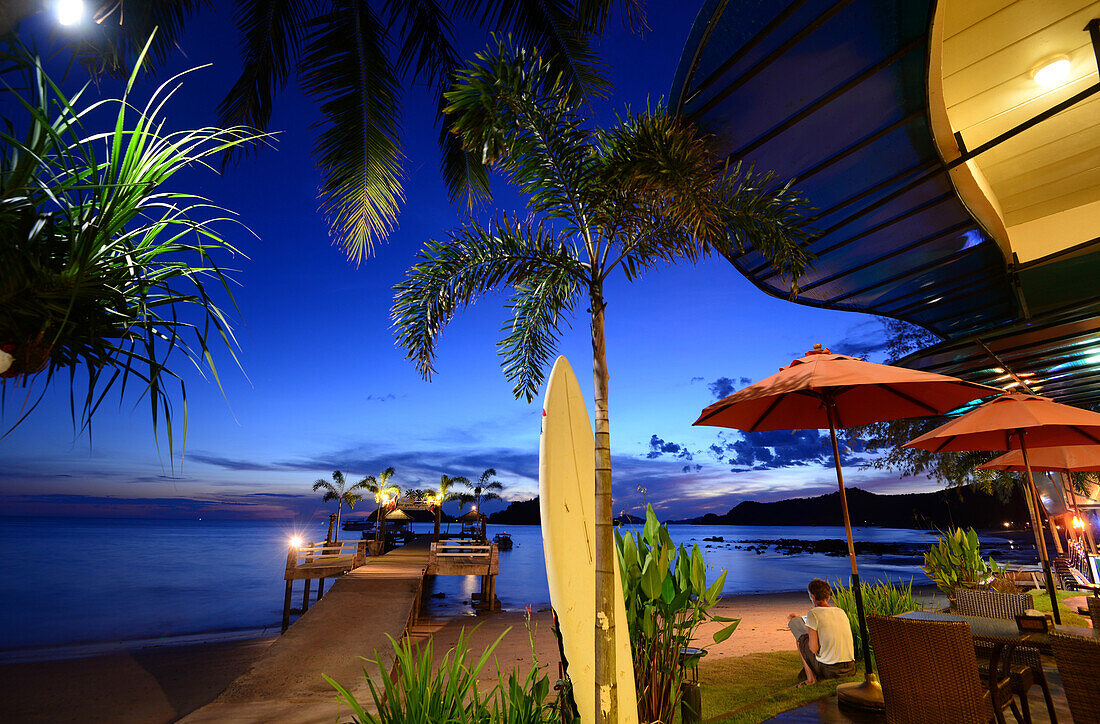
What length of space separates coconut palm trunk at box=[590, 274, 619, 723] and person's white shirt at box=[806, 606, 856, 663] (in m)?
2.78

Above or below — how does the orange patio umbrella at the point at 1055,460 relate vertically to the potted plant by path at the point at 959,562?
above

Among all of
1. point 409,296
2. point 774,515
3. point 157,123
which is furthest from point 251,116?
point 774,515

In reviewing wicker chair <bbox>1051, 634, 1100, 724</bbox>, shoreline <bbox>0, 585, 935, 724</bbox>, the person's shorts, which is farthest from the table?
shoreline <bbox>0, 585, 935, 724</bbox>

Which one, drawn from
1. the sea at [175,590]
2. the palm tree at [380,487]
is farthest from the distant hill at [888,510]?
the palm tree at [380,487]

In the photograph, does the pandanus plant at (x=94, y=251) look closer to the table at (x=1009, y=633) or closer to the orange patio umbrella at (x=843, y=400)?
the orange patio umbrella at (x=843, y=400)

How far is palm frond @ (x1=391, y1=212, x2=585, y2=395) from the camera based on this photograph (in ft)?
14.0

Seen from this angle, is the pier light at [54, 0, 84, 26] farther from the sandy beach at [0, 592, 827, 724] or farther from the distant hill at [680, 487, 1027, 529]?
the distant hill at [680, 487, 1027, 529]

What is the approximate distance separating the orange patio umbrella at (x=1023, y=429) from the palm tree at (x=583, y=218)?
244cm

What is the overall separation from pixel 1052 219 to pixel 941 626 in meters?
6.82

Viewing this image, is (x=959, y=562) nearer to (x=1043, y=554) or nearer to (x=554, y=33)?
(x=1043, y=554)

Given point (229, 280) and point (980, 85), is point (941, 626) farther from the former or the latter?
point (980, 85)

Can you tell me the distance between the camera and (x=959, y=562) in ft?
27.1

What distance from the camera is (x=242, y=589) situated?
31219mm

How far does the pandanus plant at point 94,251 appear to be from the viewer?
137 centimetres
